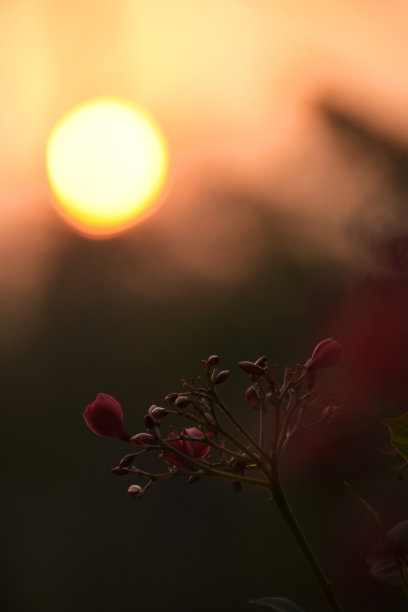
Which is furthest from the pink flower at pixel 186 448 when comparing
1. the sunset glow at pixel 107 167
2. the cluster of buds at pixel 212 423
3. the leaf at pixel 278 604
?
the sunset glow at pixel 107 167

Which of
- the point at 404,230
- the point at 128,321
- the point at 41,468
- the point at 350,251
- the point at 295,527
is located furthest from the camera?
the point at 128,321

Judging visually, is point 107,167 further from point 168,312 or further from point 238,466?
point 238,466

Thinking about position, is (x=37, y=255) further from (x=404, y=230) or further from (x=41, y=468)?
(x=404, y=230)

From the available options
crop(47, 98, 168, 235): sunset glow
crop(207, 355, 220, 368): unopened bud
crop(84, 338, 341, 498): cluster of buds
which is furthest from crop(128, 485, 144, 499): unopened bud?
crop(47, 98, 168, 235): sunset glow

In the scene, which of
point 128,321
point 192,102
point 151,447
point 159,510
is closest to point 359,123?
point 192,102

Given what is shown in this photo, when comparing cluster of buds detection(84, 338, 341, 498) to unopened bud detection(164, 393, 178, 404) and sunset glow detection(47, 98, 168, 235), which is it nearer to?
unopened bud detection(164, 393, 178, 404)

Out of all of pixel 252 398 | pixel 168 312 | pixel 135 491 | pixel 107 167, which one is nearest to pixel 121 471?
pixel 135 491
